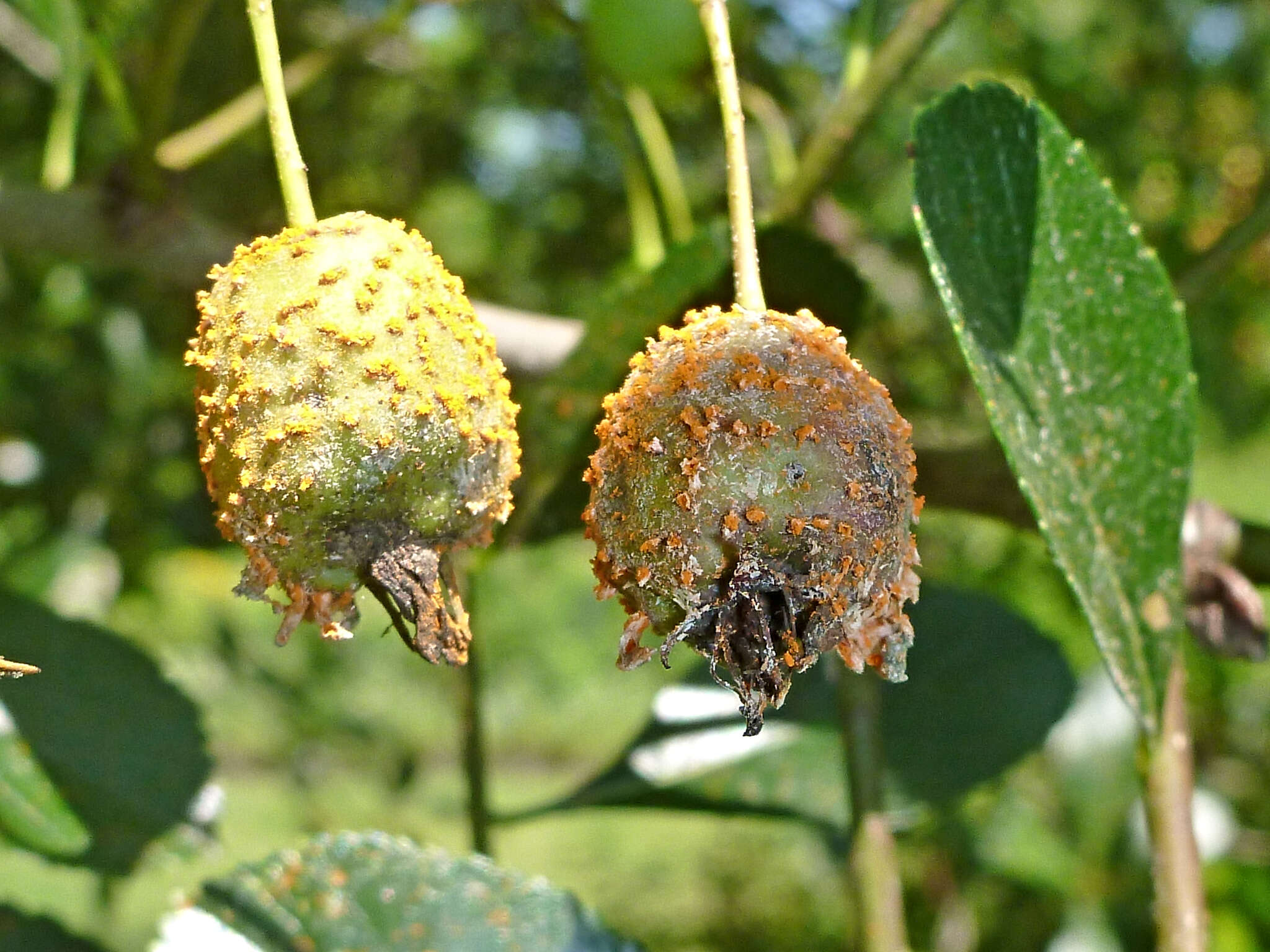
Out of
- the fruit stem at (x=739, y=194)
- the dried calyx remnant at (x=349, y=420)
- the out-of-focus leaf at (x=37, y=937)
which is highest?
the fruit stem at (x=739, y=194)

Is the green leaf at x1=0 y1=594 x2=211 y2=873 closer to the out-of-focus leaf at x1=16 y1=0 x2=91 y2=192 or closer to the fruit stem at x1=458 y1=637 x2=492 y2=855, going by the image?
the fruit stem at x1=458 y1=637 x2=492 y2=855

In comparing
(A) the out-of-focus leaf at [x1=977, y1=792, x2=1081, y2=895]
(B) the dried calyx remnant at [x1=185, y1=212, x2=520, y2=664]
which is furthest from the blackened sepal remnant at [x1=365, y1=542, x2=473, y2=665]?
(A) the out-of-focus leaf at [x1=977, y1=792, x2=1081, y2=895]

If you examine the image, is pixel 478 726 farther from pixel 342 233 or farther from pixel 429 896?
pixel 342 233

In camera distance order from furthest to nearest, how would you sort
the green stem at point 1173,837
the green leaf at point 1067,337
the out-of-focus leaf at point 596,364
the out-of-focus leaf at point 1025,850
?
the out-of-focus leaf at point 1025,850, the out-of-focus leaf at point 596,364, the green stem at point 1173,837, the green leaf at point 1067,337

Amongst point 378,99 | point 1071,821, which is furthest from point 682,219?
point 378,99

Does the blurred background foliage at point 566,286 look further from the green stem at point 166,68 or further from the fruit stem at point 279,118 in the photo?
the fruit stem at point 279,118

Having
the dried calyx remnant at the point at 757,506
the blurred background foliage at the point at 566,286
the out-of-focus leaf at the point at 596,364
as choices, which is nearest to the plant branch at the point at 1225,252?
the blurred background foliage at the point at 566,286
